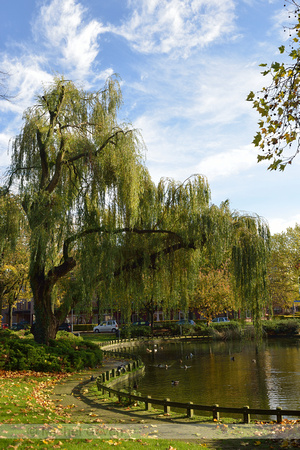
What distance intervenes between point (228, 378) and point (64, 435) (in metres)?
14.4

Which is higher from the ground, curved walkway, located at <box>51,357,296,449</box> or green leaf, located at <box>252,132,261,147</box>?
green leaf, located at <box>252,132,261,147</box>

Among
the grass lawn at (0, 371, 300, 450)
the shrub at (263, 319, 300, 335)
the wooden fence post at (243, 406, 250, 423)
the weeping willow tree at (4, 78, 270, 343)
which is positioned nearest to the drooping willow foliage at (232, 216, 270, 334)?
the weeping willow tree at (4, 78, 270, 343)

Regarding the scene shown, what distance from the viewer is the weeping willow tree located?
55.1ft

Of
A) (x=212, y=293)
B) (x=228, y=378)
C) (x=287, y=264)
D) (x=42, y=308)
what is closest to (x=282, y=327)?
(x=212, y=293)

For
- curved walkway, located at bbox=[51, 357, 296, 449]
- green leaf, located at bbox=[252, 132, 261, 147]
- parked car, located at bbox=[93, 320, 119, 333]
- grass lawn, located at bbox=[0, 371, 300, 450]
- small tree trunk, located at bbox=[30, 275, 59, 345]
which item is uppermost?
green leaf, located at bbox=[252, 132, 261, 147]

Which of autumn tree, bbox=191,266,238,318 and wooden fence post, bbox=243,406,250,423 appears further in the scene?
autumn tree, bbox=191,266,238,318

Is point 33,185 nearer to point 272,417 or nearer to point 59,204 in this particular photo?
point 59,204

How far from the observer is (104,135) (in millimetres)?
18266

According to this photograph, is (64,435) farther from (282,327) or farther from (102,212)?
(282,327)

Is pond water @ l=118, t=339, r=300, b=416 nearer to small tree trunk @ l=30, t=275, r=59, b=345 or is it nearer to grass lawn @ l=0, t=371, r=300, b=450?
small tree trunk @ l=30, t=275, r=59, b=345

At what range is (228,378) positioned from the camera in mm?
21312

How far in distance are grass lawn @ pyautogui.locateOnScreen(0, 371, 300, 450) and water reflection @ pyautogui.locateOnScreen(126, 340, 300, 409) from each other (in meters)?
6.45

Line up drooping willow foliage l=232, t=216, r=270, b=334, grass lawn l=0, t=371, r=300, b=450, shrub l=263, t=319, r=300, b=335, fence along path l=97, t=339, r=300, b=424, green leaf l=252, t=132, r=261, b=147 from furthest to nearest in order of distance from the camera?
shrub l=263, t=319, r=300, b=335 < drooping willow foliage l=232, t=216, r=270, b=334 < fence along path l=97, t=339, r=300, b=424 < grass lawn l=0, t=371, r=300, b=450 < green leaf l=252, t=132, r=261, b=147

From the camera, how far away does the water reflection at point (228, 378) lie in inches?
645
